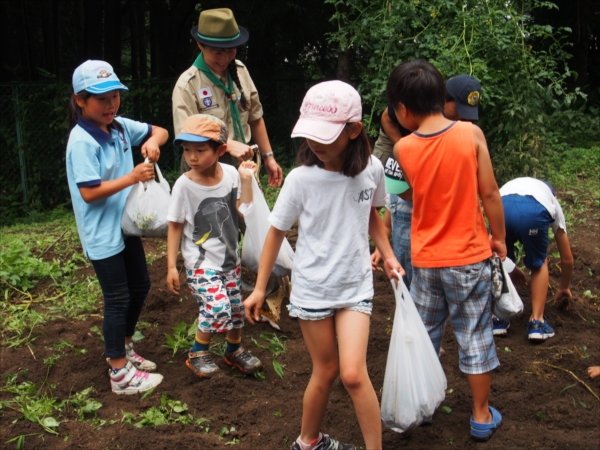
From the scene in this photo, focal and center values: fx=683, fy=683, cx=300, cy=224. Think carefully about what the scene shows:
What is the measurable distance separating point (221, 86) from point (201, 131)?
28.5 inches

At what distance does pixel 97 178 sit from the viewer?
11.4 ft

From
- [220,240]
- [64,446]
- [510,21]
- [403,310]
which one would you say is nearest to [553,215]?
[403,310]

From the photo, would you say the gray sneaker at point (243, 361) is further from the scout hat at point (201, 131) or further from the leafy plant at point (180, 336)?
the scout hat at point (201, 131)

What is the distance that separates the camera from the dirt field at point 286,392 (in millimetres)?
3352

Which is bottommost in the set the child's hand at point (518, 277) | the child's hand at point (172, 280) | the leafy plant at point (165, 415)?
the leafy plant at point (165, 415)

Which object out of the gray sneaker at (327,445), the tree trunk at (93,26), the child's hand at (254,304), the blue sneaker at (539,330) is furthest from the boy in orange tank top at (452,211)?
the tree trunk at (93,26)

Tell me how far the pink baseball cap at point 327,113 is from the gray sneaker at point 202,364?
1.79 meters

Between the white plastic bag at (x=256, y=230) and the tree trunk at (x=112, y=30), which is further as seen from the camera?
the tree trunk at (x=112, y=30)

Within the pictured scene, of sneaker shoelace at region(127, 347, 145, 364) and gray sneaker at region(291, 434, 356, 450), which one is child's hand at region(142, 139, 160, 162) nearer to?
sneaker shoelace at region(127, 347, 145, 364)

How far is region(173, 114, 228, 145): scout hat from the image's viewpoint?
3.67 metres

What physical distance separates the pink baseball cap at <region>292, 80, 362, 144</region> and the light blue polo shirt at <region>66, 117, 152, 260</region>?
129 centimetres

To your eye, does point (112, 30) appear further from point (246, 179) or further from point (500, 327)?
point (500, 327)

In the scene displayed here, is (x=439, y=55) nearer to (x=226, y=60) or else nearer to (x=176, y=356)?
(x=226, y=60)

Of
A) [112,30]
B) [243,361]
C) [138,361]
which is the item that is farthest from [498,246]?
[112,30]
